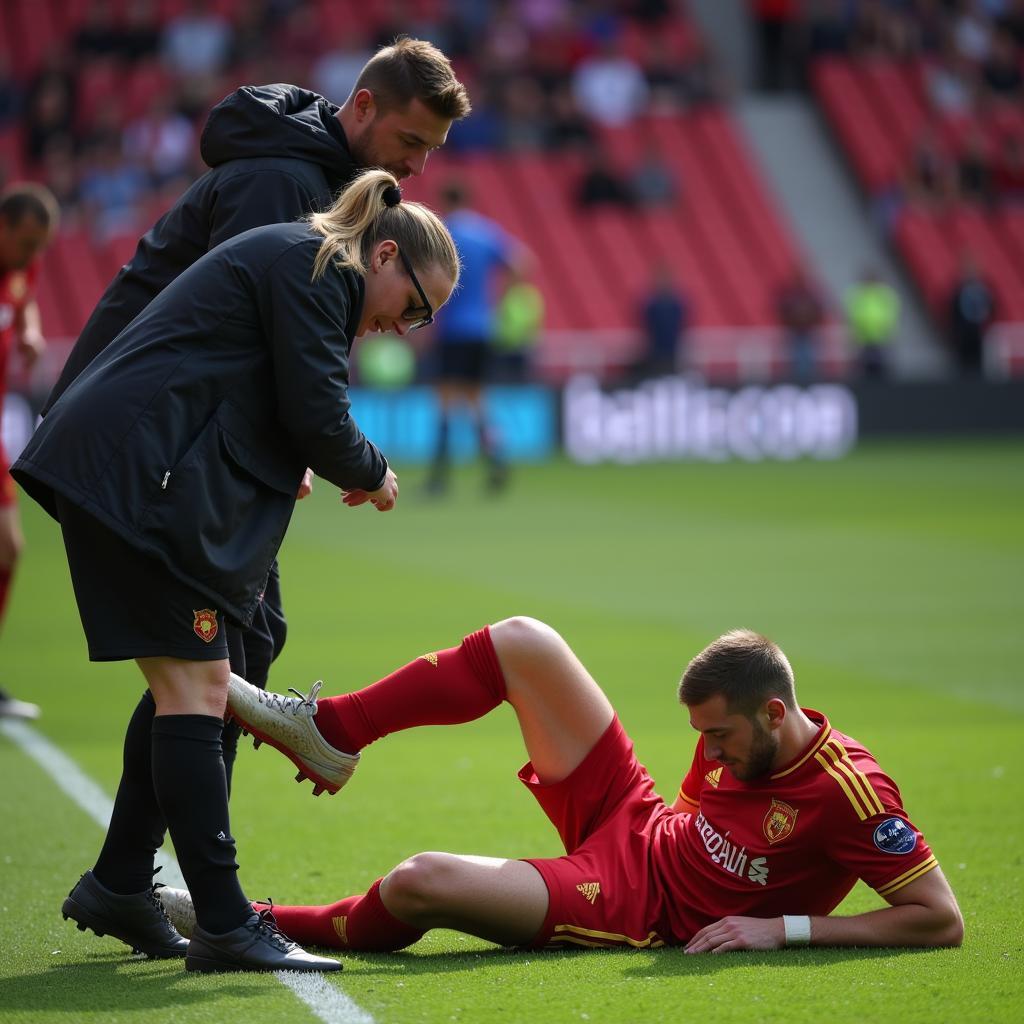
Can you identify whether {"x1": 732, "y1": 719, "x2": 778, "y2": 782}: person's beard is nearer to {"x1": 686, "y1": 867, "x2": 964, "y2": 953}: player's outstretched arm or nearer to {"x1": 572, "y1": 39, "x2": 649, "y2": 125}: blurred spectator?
{"x1": 686, "y1": 867, "x2": 964, "y2": 953}: player's outstretched arm

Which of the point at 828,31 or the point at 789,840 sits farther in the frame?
the point at 828,31

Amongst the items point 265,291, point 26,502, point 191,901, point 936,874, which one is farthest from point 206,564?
point 26,502

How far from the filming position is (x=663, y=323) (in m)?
24.6

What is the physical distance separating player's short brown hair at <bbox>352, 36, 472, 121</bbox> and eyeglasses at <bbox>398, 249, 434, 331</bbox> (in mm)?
760

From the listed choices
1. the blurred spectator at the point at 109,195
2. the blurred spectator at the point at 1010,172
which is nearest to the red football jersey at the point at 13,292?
the blurred spectator at the point at 109,195

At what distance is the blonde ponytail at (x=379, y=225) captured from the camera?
4.13m

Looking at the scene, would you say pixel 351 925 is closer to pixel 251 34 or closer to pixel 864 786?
pixel 864 786

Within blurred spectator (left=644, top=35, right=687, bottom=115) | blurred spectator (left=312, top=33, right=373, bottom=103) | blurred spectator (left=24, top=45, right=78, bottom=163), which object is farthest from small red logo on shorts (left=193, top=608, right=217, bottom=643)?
blurred spectator (left=644, top=35, right=687, bottom=115)

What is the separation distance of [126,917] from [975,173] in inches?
1082

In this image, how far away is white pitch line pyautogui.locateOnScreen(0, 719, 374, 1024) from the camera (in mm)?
3869

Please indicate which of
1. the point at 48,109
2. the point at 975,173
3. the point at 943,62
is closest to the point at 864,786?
the point at 48,109

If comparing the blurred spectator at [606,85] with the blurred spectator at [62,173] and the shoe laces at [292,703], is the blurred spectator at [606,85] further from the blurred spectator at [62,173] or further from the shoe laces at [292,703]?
the shoe laces at [292,703]

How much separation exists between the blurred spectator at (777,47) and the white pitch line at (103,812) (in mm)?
26678

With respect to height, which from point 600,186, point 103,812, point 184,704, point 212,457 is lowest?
point 103,812
